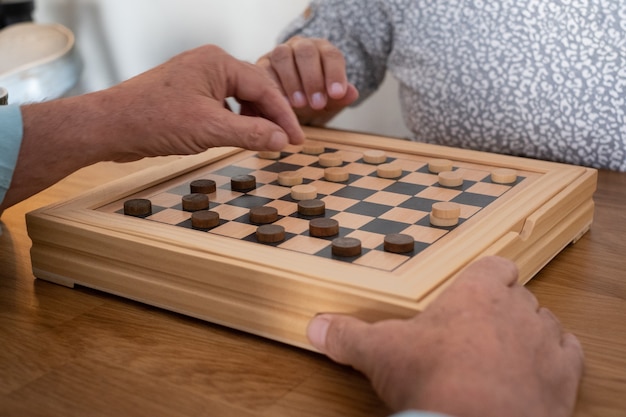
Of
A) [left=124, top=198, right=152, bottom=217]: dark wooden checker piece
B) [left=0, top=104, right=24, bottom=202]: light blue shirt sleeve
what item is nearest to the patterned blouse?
[left=124, top=198, right=152, bottom=217]: dark wooden checker piece

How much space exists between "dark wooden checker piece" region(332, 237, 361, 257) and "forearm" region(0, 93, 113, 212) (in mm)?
361

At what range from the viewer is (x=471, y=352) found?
27.9 inches

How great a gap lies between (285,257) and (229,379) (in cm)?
16

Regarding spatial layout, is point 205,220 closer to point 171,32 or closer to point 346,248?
point 346,248

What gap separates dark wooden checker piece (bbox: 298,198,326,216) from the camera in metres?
1.04

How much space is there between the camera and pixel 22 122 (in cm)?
100

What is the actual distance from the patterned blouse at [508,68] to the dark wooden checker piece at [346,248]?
82 centimetres

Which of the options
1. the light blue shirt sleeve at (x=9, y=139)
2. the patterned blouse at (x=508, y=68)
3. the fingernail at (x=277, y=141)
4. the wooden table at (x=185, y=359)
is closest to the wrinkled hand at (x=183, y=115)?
the fingernail at (x=277, y=141)

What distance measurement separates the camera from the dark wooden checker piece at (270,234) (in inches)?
37.6

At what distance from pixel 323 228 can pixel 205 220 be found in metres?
0.15

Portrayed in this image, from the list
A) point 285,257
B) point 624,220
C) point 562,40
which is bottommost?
point 624,220

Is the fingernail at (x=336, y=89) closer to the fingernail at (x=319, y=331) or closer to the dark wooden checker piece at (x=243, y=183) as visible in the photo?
the dark wooden checker piece at (x=243, y=183)

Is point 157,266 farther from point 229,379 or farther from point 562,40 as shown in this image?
point 562,40

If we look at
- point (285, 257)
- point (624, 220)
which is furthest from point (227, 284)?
point (624, 220)
